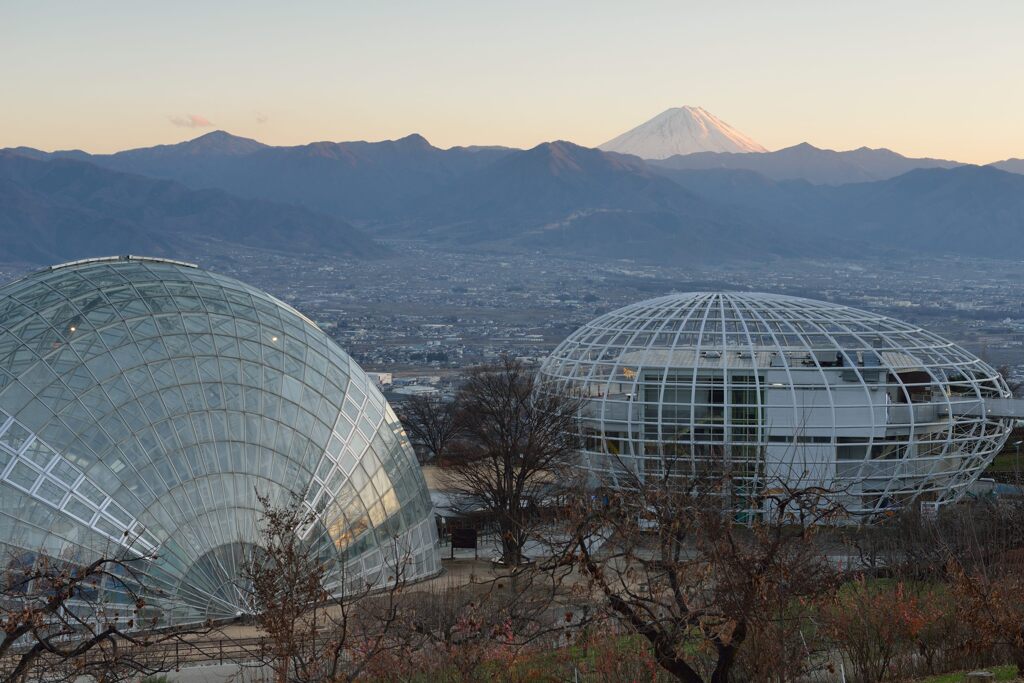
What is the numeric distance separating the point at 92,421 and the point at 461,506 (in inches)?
797

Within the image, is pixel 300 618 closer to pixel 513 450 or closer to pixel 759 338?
pixel 513 450

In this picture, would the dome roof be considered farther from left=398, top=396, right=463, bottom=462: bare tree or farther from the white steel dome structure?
left=398, top=396, right=463, bottom=462: bare tree

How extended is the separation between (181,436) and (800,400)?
2751cm

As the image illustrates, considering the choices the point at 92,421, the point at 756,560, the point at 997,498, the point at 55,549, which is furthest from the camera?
the point at 997,498

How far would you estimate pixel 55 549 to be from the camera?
30.0 m

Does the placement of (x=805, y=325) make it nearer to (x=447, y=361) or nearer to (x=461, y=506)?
(x=461, y=506)

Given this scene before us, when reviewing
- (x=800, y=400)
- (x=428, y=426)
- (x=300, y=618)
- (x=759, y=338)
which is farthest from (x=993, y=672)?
(x=428, y=426)

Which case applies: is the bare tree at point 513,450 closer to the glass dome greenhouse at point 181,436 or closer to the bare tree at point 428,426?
the glass dome greenhouse at point 181,436

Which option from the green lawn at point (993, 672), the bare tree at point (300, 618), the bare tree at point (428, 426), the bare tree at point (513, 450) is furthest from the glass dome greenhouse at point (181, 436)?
the bare tree at point (428, 426)

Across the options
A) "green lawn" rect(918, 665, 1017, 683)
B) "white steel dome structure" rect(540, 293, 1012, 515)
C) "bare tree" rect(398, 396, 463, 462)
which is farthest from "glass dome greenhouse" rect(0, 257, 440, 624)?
"bare tree" rect(398, 396, 463, 462)

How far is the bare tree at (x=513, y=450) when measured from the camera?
45.5 metres

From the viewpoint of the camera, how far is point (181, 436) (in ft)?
108

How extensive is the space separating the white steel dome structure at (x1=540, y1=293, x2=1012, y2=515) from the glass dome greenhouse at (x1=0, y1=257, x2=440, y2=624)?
15.9 metres

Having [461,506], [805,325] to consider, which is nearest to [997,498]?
[805,325]
